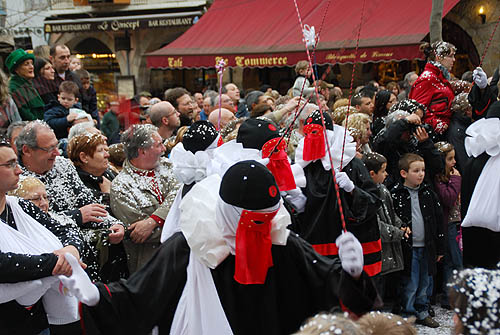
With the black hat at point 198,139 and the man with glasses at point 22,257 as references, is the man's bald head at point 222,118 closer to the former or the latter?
the black hat at point 198,139

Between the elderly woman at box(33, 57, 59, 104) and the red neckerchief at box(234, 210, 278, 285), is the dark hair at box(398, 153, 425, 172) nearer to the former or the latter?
the red neckerchief at box(234, 210, 278, 285)

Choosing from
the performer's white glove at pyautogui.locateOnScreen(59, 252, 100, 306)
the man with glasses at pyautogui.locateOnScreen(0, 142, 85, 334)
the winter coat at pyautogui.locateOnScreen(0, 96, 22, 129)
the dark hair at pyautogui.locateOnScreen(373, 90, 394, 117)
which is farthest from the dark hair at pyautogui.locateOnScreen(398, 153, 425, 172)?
the winter coat at pyautogui.locateOnScreen(0, 96, 22, 129)

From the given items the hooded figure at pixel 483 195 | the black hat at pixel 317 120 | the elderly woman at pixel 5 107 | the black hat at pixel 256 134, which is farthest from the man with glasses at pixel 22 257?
the hooded figure at pixel 483 195

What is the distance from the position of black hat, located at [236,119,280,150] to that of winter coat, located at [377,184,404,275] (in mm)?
1478

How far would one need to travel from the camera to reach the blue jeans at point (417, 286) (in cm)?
482

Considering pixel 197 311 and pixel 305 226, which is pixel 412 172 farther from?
pixel 197 311

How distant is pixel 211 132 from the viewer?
143 inches

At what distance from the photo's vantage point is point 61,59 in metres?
6.76

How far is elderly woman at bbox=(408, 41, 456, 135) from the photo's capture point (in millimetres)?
5828

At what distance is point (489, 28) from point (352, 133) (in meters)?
9.84

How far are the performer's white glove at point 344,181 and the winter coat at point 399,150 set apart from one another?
128cm

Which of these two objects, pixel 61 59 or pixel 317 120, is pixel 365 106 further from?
pixel 61 59

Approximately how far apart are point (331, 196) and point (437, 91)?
2.59 meters

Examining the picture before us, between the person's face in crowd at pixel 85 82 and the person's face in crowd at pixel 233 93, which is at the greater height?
the person's face in crowd at pixel 85 82
